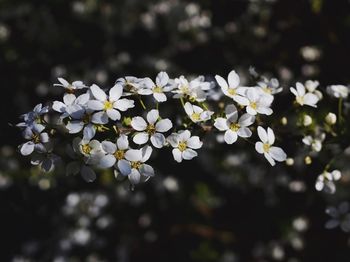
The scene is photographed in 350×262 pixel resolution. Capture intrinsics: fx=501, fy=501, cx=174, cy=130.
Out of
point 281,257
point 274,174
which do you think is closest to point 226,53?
point 274,174

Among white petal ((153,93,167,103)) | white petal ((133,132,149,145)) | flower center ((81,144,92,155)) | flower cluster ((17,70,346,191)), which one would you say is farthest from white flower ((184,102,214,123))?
flower center ((81,144,92,155))

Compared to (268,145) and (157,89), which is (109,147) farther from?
(268,145)

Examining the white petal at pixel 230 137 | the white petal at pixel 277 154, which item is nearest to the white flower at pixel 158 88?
the white petal at pixel 230 137

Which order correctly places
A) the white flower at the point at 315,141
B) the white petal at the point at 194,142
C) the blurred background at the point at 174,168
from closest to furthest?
the white petal at the point at 194,142, the white flower at the point at 315,141, the blurred background at the point at 174,168

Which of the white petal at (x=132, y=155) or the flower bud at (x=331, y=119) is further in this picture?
the flower bud at (x=331, y=119)

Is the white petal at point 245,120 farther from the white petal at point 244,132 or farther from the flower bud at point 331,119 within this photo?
the flower bud at point 331,119

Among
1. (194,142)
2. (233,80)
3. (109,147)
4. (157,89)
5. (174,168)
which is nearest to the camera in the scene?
(109,147)

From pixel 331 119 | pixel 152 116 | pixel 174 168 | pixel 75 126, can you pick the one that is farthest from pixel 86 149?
pixel 174 168

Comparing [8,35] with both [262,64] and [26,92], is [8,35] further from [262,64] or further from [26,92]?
[262,64]
